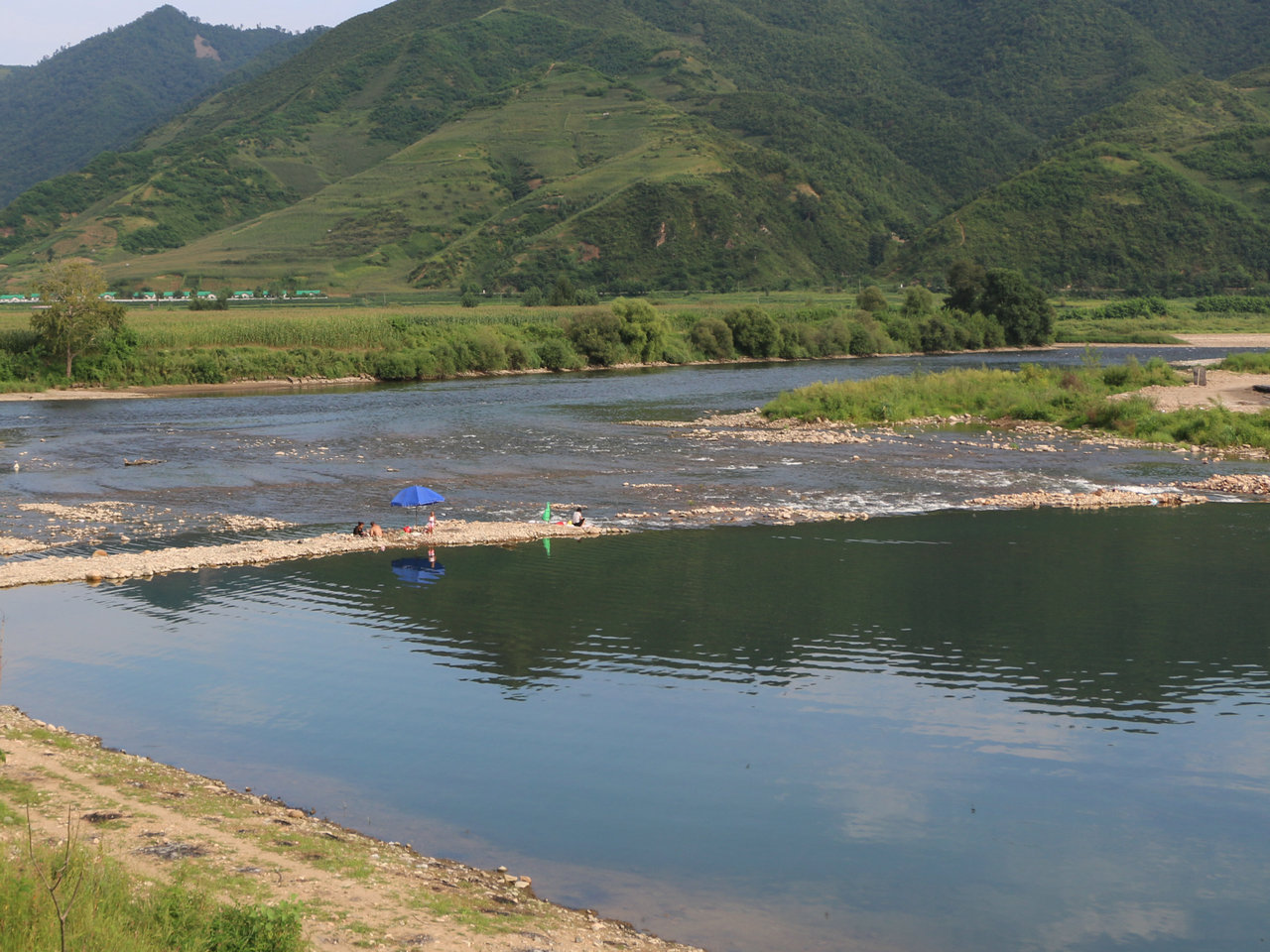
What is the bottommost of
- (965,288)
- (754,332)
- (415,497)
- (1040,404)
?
(1040,404)

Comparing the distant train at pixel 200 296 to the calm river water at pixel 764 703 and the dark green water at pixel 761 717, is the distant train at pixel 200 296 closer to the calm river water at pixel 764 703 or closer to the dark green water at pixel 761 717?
the calm river water at pixel 764 703

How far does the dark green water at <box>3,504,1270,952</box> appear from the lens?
13.2 m

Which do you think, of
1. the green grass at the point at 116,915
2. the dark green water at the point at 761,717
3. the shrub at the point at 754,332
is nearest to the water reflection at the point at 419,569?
the dark green water at the point at 761,717

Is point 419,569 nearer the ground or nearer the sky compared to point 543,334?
nearer the ground

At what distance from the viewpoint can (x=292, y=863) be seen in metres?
12.3

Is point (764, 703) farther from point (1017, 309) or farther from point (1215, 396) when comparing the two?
point (1017, 309)

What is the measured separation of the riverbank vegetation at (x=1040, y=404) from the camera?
50.0 meters

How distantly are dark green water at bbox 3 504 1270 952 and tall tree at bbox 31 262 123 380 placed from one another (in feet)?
169

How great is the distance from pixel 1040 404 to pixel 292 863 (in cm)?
5115

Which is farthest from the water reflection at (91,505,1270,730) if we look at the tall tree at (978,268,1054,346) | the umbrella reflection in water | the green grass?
the tall tree at (978,268,1054,346)

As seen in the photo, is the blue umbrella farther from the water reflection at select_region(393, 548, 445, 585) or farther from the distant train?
the distant train

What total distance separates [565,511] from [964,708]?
1833 centimetres

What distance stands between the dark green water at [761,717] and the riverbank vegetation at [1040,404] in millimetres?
21328

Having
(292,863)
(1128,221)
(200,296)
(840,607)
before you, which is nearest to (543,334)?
(200,296)
